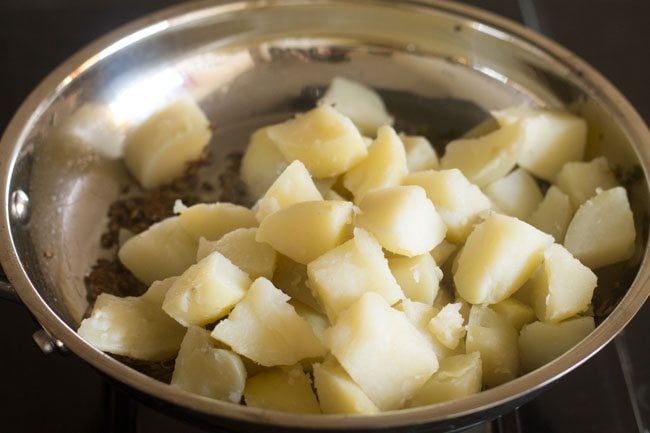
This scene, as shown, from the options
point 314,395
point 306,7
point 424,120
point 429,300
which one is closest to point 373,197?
point 429,300

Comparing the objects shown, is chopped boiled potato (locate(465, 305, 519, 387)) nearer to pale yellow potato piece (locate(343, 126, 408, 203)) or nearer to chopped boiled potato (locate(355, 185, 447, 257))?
chopped boiled potato (locate(355, 185, 447, 257))

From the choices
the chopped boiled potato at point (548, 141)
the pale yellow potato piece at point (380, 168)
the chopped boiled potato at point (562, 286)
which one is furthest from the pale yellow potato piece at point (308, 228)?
the chopped boiled potato at point (548, 141)

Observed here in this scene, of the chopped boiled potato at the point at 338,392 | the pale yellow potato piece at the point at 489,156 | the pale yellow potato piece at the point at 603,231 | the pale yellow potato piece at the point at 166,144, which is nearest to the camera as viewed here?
the chopped boiled potato at the point at 338,392

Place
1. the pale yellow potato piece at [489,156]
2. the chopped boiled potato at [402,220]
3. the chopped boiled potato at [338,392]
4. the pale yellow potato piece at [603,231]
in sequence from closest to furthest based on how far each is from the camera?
the chopped boiled potato at [338,392], the chopped boiled potato at [402,220], the pale yellow potato piece at [603,231], the pale yellow potato piece at [489,156]

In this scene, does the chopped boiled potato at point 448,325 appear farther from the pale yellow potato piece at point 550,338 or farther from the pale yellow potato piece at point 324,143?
the pale yellow potato piece at point 324,143

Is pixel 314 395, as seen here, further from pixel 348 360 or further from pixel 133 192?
pixel 133 192

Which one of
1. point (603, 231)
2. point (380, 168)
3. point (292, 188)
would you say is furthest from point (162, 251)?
point (603, 231)

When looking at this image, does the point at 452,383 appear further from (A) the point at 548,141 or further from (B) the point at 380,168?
(A) the point at 548,141
